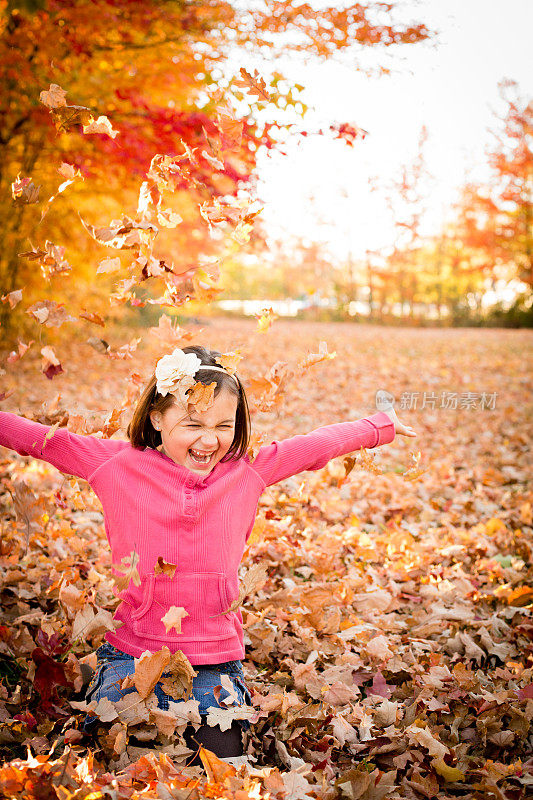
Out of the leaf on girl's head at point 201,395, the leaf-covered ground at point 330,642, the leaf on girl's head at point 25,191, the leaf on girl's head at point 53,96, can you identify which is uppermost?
the leaf on girl's head at point 53,96

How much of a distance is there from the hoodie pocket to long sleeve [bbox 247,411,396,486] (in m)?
0.38

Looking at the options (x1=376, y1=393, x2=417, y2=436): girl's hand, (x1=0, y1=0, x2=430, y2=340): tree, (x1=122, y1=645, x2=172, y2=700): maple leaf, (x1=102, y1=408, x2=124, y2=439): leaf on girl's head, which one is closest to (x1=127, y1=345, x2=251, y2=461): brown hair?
(x1=102, y1=408, x2=124, y2=439): leaf on girl's head

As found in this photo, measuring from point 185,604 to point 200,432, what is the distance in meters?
0.51

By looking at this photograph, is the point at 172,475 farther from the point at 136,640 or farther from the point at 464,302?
the point at 464,302

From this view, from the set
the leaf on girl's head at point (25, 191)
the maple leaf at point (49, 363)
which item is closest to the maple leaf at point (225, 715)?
the maple leaf at point (49, 363)

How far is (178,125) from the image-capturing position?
16.0 ft

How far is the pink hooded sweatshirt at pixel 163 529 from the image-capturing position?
198cm

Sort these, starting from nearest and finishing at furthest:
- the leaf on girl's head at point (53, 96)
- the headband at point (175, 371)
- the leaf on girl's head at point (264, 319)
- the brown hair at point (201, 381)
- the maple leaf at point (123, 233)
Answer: the headband at point (175, 371), the brown hair at point (201, 381), the leaf on girl's head at point (53, 96), the maple leaf at point (123, 233), the leaf on girl's head at point (264, 319)

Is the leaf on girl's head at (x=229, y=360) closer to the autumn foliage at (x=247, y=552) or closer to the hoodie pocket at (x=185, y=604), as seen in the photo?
the autumn foliage at (x=247, y=552)

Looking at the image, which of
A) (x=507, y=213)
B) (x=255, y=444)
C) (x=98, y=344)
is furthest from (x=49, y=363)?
(x=507, y=213)

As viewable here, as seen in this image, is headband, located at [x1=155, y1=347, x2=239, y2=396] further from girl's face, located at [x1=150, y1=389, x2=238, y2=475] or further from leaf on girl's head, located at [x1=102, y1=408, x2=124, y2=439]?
leaf on girl's head, located at [x1=102, y1=408, x2=124, y2=439]

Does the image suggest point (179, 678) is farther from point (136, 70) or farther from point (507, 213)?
point (507, 213)

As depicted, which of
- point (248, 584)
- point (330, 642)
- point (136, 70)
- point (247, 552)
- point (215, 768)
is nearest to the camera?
point (215, 768)

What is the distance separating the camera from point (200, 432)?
6.49 feet
